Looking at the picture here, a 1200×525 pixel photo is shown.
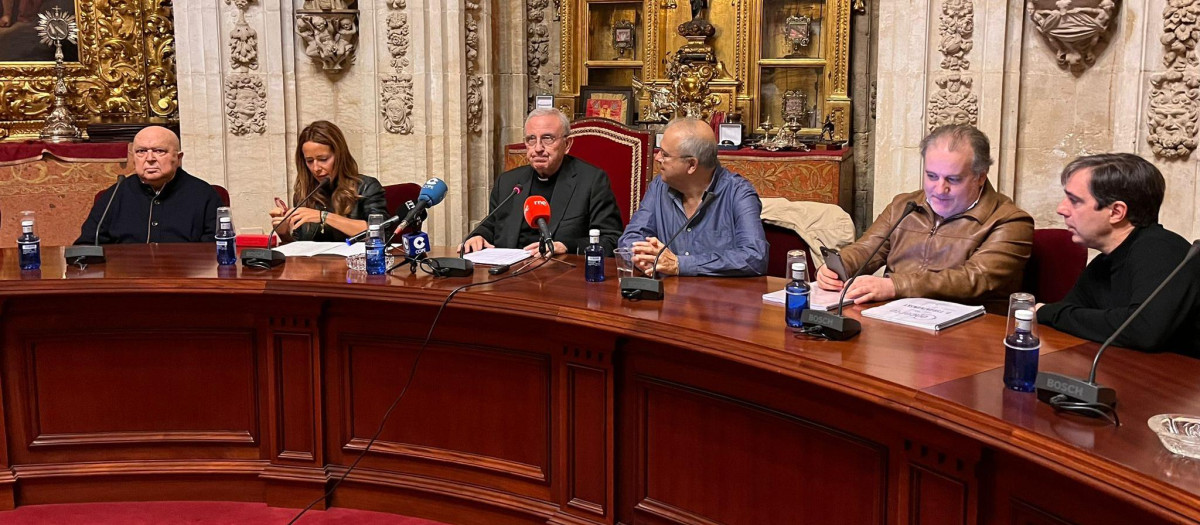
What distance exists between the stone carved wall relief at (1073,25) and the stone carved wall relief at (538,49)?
136 inches

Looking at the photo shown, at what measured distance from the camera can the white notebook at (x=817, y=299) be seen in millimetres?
2888

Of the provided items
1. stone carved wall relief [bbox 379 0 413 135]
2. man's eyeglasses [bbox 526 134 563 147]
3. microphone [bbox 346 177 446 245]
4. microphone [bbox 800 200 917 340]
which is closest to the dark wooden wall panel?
microphone [bbox 800 200 917 340]

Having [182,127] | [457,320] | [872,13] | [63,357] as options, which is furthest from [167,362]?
[872,13]

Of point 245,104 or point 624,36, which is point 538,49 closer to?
point 624,36

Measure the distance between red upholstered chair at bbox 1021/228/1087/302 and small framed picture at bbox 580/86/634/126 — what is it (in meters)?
4.35

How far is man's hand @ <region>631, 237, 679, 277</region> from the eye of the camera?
10.8 ft

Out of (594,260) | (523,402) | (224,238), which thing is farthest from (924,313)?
(224,238)

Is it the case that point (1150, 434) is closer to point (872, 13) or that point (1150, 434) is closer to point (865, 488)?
point (865, 488)

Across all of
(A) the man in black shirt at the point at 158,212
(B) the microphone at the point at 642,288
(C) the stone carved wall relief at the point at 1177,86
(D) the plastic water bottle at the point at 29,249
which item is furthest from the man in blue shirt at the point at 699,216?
(C) the stone carved wall relief at the point at 1177,86

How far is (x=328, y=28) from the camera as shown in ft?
20.9

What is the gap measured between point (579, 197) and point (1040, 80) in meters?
2.38

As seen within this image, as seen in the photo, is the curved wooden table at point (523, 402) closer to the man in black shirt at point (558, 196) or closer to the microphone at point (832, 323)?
the microphone at point (832, 323)

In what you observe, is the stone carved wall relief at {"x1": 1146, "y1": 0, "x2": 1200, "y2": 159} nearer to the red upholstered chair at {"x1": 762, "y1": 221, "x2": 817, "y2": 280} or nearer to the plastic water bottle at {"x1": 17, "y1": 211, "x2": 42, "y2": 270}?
the red upholstered chair at {"x1": 762, "y1": 221, "x2": 817, "y2": 280}

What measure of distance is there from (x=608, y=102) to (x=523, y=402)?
4581mm
